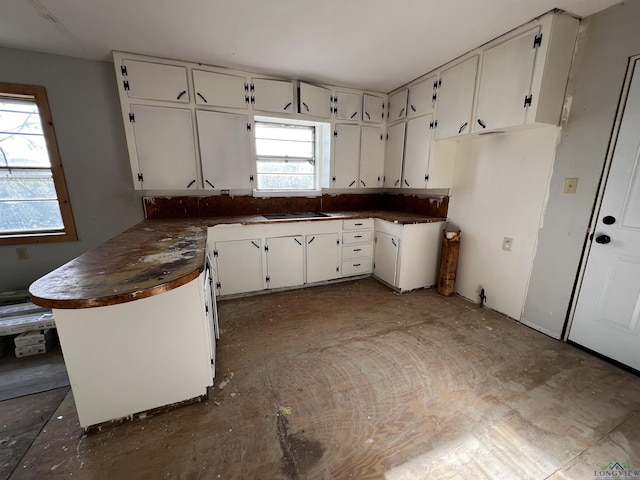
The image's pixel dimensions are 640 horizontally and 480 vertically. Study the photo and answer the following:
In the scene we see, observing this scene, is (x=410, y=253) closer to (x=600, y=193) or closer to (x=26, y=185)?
(x=600, y=193)

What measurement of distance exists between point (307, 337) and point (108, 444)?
4.23 ft

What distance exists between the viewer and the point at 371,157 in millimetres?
3527

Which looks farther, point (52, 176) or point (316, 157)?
point (316, 157)

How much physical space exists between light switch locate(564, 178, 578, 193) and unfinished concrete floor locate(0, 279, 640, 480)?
1191 mm

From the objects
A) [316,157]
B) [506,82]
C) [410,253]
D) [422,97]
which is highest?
[422,97]

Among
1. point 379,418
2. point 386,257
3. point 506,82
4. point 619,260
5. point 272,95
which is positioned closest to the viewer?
point 379,418

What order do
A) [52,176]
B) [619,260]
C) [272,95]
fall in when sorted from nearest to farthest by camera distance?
[619,260]
[52,176]
[272,95]

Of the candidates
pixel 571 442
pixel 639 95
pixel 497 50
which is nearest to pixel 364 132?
pixel 497 50

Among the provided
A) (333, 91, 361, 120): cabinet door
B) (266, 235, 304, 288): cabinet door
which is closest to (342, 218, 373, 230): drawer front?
(266, 235, 304, 288): cabinet door

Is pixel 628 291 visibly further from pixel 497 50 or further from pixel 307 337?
pixel 307 337

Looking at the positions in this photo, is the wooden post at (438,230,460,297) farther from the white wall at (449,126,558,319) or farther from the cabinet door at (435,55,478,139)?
the cabinet door at (435,55,478,139)

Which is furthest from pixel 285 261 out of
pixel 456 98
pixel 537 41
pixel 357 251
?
Answer: pixel 537 41

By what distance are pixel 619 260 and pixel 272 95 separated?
3.27m

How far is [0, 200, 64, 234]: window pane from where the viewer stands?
2551 mm
